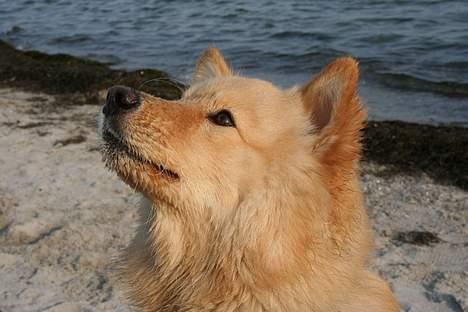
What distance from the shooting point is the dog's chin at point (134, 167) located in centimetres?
284

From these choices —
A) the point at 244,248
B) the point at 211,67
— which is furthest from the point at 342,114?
the point at 211,67

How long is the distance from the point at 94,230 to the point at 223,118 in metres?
2.67

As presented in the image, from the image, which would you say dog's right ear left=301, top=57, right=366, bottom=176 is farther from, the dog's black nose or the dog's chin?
the dog's black nose

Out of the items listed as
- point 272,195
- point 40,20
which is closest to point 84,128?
point 272,195

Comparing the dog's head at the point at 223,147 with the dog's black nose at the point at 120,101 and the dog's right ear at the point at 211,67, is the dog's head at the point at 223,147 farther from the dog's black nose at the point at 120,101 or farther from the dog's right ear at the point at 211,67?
the dog's right ear at the point at 211,67

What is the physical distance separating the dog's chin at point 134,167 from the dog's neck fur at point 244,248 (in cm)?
18

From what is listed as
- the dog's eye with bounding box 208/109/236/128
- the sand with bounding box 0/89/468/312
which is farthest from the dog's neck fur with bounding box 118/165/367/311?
the sand with bounding box 0/89/468/312

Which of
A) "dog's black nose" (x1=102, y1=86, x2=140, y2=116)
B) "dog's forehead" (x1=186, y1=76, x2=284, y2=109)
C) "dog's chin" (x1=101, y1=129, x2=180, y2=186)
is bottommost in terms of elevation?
"dog's chin" (x1=101, y1=129, x2=180, y2=186)

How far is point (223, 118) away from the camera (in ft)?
9.88

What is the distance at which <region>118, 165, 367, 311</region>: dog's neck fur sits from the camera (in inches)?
113

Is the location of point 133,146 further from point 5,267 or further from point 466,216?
point 466,216

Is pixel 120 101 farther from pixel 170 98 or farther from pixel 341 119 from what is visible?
pixel 170 98

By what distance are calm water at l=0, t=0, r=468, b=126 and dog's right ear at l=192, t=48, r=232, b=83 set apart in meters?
4.93

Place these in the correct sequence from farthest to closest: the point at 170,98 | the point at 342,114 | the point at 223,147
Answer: the point at 170,98 → the point at 223,147 → the point at 342,114
